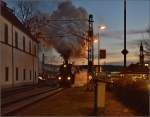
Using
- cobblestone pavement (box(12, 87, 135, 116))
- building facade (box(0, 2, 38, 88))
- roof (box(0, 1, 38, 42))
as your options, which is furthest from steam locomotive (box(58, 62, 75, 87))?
cobblestone pavement (box(12, 87, 135, 116))

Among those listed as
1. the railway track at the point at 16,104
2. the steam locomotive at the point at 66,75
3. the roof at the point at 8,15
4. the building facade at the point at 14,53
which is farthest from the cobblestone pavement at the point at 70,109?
the steam locomotive at the point at 66,75

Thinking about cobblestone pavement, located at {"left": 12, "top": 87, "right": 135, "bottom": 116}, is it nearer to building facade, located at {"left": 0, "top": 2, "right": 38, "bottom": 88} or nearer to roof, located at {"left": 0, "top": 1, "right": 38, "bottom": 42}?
building facade, located at {"left": 0, "top": 2, "right": 38, "bottom": 88}

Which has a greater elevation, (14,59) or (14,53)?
(14,53)

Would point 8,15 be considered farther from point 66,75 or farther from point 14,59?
point 66,75

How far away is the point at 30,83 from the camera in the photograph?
6775 centimetres

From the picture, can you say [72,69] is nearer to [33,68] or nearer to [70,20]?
[33,68]

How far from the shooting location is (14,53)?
52.8 meters

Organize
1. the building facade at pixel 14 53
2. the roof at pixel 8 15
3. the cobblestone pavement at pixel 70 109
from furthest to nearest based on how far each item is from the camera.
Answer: the roof at pixel 8 15 < the building facade at pixel 14 53 < the cobblestone pavement at pixel 70 109

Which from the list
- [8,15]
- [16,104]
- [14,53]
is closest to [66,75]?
[14,53]

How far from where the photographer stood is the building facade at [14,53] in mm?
46469

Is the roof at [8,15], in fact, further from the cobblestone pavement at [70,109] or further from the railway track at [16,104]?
the cobblestone pavement at [70,109]

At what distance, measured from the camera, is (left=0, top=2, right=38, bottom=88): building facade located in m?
46.5

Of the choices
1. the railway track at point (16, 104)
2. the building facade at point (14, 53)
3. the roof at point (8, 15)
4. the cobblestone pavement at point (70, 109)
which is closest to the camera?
the cobblestone pavement at point (70, 109)

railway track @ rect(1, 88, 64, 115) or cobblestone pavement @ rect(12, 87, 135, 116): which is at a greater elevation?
cobblestone pavement @ rect(12, 87, 135, 116)
